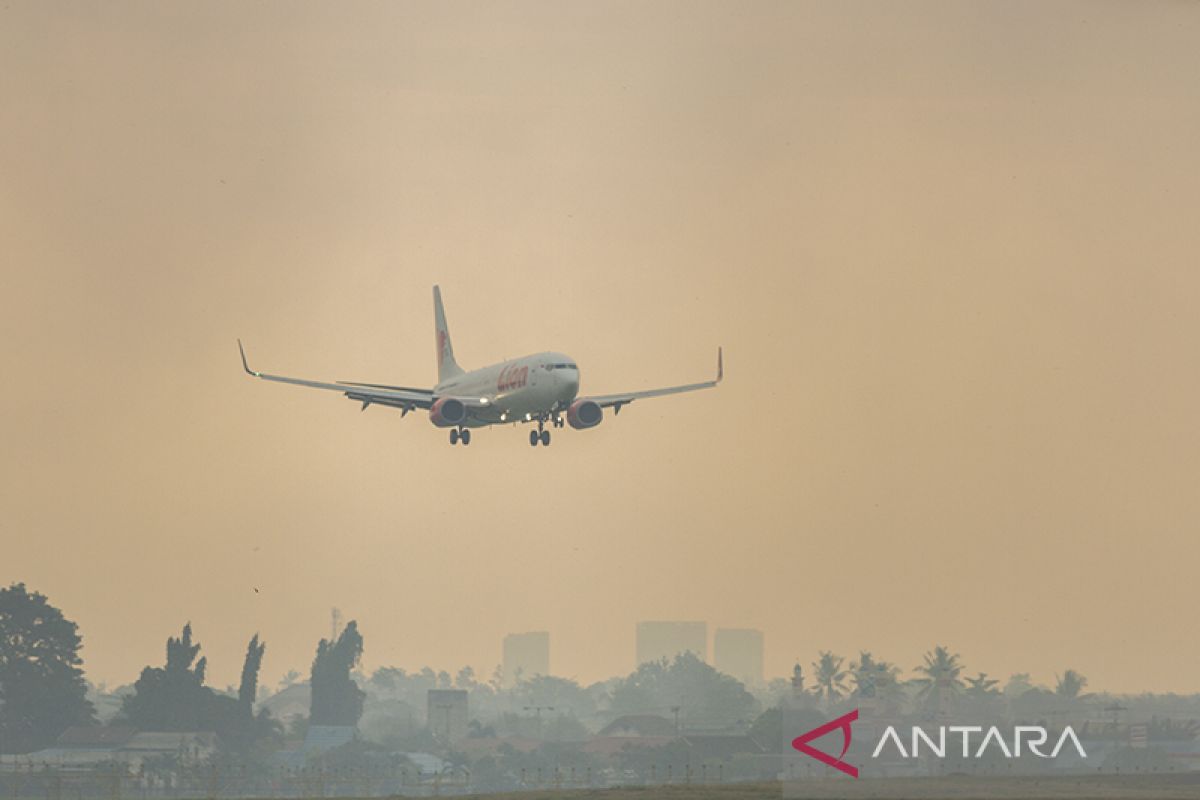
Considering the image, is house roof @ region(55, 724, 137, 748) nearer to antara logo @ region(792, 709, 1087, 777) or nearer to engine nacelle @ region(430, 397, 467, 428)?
engine nacelle @ region(430, 397, 467, 428)

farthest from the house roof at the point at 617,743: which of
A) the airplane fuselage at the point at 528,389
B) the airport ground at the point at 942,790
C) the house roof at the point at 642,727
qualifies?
the airport ground at the point at 942,790

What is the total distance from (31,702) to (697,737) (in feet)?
202

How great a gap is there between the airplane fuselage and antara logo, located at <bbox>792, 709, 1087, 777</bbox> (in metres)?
28.1

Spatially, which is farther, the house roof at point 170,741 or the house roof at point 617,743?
the house roof at point 617,743

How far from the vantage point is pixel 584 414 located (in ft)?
464

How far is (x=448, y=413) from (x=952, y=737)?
135 ft

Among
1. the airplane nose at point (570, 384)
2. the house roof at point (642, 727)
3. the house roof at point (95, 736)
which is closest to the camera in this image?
the airplane nose at point (570, 384)

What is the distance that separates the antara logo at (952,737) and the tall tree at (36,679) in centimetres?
8191

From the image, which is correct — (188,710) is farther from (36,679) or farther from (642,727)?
(642,727)

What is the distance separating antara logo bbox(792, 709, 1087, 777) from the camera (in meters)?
118

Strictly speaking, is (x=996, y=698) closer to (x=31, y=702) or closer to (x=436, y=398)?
(x=436, y=398)

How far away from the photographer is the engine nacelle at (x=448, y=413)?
470 ft

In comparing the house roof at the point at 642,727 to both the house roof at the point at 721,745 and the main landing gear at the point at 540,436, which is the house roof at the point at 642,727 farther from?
the main landing gear at the point at 540,436

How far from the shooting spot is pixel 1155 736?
154 m
